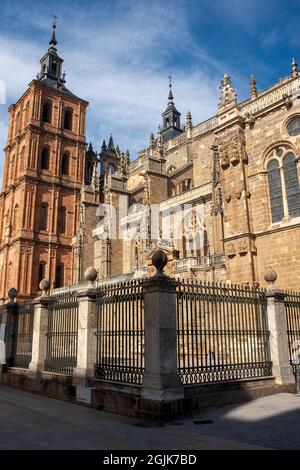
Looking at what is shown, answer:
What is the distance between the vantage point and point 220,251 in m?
22.1

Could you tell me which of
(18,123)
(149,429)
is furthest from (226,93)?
(18,123)

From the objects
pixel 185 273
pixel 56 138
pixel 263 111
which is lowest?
pixel 185 273

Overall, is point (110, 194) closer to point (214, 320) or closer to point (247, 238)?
point (247, 238)

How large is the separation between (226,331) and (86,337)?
10.1ft

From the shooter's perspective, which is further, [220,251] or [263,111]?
[220,251]

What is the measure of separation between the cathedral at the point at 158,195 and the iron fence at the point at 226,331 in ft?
14.5

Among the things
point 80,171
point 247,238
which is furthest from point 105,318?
point 80,171

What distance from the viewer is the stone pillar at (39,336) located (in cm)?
1103

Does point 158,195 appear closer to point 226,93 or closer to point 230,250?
point 226,93

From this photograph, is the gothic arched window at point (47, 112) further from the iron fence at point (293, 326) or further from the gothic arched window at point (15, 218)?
the iron fence at point (293, 326)

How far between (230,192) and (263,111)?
10.7 ft

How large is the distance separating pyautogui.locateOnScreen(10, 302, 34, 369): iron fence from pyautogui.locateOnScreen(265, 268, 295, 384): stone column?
6846mm

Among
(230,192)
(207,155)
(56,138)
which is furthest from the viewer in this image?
(56,138)

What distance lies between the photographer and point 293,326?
10672mm
